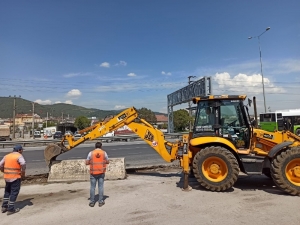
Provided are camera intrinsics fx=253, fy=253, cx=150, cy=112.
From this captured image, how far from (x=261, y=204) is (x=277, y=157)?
1333 millimetres

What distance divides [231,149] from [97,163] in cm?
355

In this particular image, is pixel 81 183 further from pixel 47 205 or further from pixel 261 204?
pixel 261 204

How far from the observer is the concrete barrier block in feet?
27.2

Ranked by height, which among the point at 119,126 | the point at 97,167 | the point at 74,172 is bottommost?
the point at 74,172

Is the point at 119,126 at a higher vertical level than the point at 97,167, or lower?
higher

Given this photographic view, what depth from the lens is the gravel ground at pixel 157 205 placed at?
4.84 meters

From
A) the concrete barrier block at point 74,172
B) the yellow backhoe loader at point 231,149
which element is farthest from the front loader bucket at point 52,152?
the yellow backhoe loader at point 231,149

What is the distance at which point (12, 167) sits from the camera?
555 cm

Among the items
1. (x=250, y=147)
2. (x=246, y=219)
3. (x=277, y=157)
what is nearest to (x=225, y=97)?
(x=250, y=147)

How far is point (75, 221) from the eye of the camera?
485cm

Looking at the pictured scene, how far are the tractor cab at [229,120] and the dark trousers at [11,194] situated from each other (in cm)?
476

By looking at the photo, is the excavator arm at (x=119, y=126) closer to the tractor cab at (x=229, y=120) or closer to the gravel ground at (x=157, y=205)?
the gravel ground at (x=157, y=205)

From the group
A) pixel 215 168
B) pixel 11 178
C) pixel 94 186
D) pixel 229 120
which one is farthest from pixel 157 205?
pixel 11 178

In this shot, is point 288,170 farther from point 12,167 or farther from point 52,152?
point 52,152
